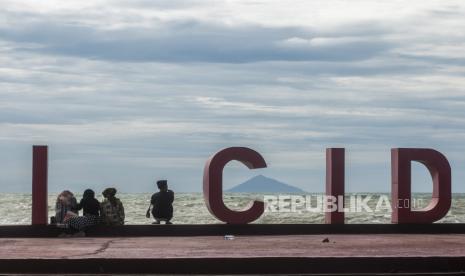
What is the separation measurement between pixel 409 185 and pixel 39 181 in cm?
843

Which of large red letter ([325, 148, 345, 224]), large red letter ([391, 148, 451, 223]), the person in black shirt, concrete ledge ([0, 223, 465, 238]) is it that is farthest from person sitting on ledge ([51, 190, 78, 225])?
large red letter ([391, 148, 451, 223])

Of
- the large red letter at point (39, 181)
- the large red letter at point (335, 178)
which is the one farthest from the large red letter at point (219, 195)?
the large red letter at point (39, 181)

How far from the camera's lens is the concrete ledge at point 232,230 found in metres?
23.0

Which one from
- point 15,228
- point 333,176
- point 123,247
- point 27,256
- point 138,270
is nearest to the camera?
point 138,270

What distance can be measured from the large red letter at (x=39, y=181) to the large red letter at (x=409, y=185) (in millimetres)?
7914

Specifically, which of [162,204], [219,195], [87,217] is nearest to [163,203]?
[162,204]

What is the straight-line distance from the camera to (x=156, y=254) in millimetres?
16938

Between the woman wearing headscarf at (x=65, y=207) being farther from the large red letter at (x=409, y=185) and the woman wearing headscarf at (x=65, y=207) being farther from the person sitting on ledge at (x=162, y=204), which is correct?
the large red letter at (x=409, y=185)

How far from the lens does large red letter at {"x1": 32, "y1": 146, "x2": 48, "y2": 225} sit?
2350cm

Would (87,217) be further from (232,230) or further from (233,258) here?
(233,258)

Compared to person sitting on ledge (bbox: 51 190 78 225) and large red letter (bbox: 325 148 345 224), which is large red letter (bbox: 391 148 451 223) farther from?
person sitting on ledge (bbox: 51 190 78 225)

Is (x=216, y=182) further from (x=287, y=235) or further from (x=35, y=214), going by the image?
(x=35, y=214)

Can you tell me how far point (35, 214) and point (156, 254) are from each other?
726cm

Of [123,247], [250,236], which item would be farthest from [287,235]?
[123,247]
